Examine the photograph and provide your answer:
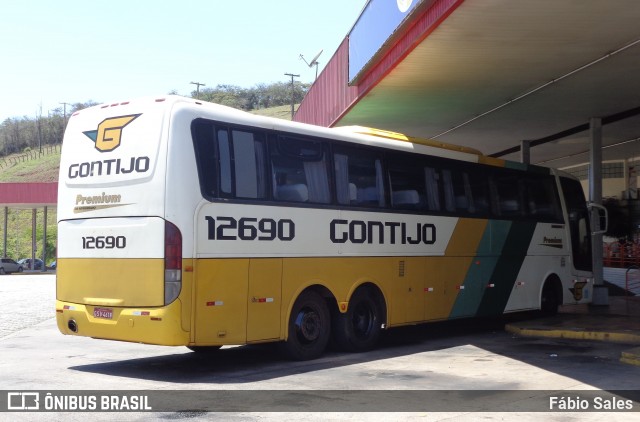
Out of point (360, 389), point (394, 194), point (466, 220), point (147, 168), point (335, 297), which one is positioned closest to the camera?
point (360, 389)

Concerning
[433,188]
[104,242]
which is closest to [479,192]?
[433,188]

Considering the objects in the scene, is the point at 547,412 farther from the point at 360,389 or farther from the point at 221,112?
the point at 221,112

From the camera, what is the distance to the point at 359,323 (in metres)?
13.1

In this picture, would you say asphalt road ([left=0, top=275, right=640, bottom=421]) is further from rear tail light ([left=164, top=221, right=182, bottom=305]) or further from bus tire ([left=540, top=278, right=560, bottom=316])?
bus tire ([left=540, top=278, right=560, bottom=316])

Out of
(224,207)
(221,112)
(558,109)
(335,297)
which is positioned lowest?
(335,297)

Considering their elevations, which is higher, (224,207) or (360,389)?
(224,207)

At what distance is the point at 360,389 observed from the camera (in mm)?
9523

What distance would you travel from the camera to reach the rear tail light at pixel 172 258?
10.2 meters

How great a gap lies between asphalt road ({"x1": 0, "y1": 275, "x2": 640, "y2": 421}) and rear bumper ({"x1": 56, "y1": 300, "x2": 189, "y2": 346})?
20.1 inches

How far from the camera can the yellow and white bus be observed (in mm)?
10297

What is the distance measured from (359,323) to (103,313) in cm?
423

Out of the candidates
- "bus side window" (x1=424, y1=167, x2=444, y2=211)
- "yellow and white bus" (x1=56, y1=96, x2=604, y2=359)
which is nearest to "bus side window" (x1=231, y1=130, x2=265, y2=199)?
"yellow and white bus" (x1=56, y1=96, x2=604, y2=359)

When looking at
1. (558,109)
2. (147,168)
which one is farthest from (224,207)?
(558,109)

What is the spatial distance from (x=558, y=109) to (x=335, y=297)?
1065 centimetres
